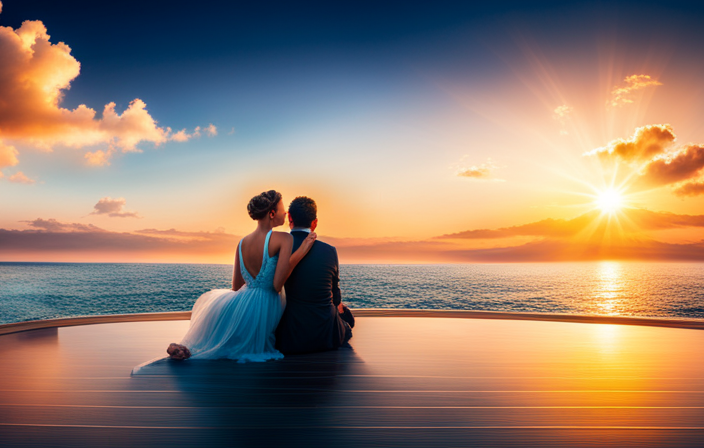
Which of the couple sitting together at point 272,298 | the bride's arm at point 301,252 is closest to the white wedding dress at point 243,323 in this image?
the couple sitting together at point 272,298

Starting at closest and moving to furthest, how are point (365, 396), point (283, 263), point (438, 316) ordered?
point (365, 396) < point (283, 263) < point (438, 316)

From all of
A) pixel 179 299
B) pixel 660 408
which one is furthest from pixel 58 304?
pixel 660 408

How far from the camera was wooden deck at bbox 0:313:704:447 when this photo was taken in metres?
1.54

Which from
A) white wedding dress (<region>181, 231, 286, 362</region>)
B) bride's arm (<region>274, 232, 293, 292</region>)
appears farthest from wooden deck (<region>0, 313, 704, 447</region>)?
bride's arm (<region>274, 232, 293, 292</region>)

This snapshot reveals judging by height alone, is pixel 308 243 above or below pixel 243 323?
above

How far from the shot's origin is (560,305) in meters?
32.3

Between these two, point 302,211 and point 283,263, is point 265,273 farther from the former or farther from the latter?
point 302,211

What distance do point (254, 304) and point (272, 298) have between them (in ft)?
0.45

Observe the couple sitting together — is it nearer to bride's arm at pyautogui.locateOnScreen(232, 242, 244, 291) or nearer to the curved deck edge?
bride's arm at pyautogui.locateOnScreen(232, 242, 244, 291)

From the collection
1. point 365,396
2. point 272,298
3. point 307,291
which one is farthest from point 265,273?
point 365,396

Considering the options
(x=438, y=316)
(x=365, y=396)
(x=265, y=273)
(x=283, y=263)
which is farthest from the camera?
(x=438, y=316)

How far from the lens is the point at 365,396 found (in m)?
2.00

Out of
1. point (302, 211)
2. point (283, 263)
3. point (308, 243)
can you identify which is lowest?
point (283, 263)

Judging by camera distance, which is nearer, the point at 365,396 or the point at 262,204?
the point at 365,396
